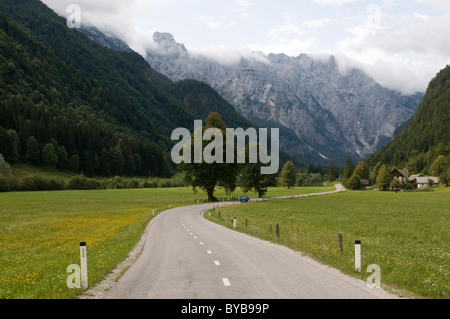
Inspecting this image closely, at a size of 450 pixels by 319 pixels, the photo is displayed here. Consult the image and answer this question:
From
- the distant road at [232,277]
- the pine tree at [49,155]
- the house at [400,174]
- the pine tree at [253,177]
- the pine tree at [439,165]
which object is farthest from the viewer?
the house at [400,174]

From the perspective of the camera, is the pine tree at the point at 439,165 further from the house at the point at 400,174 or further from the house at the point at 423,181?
the house at the point at 400,174

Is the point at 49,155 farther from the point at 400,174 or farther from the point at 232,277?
the point at 400,174

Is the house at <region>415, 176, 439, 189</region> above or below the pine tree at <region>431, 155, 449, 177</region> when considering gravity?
below

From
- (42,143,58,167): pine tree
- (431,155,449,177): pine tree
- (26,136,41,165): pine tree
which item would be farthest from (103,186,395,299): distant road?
(431,155,449,177): pine tree

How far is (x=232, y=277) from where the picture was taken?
12.3m

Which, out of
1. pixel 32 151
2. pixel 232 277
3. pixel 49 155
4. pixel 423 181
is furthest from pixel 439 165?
pixel 232 277

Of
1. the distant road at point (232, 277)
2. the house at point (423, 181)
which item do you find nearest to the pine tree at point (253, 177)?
the distant road at point (232, 277)

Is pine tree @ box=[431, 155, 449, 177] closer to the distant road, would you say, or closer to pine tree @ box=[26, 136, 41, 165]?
pine tree @ box=[26, 136, 41, 165]

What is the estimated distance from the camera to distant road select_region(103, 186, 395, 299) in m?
10.0

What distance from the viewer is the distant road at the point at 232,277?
32.9ft

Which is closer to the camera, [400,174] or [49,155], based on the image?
[49,155]

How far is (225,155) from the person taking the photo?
7419cm

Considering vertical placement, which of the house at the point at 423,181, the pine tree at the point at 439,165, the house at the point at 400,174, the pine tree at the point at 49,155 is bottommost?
the house at the point at 423,181
